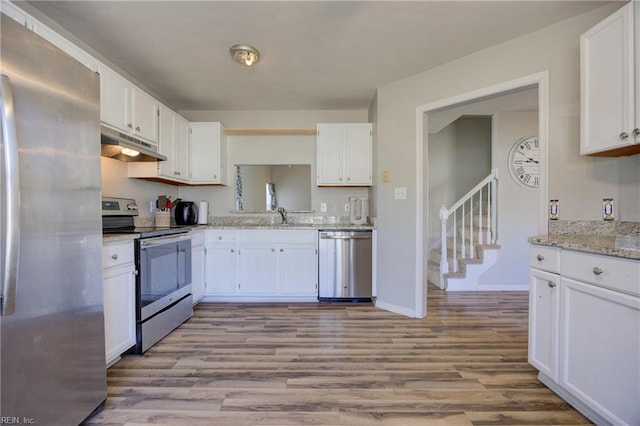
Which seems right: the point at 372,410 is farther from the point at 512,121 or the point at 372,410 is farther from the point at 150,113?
Answer: the point at 512,121

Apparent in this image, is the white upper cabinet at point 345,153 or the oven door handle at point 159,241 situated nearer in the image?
the oven door handle at point 159,241

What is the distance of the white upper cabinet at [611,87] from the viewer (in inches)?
54.7

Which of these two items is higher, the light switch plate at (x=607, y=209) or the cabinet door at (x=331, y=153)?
the cabinet door at (x=331, y=153)

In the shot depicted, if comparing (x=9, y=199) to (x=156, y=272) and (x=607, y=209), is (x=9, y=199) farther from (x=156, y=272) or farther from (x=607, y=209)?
(x=607, y=209)

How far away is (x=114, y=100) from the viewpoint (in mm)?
2125

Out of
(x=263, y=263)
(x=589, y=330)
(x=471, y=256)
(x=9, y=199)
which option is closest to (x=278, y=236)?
(x=263, y=263)

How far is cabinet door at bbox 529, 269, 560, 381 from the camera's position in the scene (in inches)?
60.3

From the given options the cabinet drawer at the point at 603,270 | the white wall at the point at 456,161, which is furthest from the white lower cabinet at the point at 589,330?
the white wall at the point at 456,161

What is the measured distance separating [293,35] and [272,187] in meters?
2.03

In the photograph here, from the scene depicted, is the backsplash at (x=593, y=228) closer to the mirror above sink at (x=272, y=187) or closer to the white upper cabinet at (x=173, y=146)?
the mirror above sink at (x=272, y=187)

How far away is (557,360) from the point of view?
1517 millimetres

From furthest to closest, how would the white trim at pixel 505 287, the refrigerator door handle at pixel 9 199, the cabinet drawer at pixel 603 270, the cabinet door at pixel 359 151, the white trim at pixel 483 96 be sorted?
the white trim at pixel 505 287 < the cabinet door at pixel 359 151 < the white trim at pixel 483 96 < the cabinet drawer at pixel 603 270 < the refrigerator door handle at pixel 9 199

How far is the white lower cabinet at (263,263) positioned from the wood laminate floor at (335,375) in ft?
1.47

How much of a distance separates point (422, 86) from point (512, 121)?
1943 millimetres
